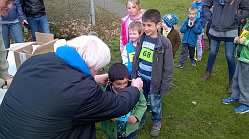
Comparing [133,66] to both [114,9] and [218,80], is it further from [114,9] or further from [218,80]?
[114,9]

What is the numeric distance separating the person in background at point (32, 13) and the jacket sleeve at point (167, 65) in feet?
11.6

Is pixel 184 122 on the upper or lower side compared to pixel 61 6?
lower

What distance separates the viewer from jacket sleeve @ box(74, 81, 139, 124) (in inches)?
90.8

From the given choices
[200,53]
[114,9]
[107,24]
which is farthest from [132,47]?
[114,9]

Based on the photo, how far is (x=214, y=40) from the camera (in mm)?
5938

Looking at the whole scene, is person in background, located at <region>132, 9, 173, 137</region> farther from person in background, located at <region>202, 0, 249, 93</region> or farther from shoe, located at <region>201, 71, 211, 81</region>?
shoe, located at <region>201, 71, 211, 81</region>

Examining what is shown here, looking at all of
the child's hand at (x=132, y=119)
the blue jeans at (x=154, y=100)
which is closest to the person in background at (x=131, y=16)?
the blue jeans at (x=154, y=100)

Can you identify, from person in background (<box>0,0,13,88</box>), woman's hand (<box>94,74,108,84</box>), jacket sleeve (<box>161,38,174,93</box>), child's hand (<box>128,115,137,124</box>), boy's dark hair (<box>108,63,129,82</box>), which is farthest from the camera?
jacket sleeve (<box>161,38,174,93</box>)

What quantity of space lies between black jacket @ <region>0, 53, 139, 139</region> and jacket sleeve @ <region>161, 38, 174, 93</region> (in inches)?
78.9

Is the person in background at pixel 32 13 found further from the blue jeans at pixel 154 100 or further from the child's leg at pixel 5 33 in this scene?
the blue jeans at pixel 154 100

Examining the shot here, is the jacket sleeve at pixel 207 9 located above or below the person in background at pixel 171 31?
above

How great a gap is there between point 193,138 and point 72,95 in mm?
2921

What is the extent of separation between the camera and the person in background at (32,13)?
23.2 ft

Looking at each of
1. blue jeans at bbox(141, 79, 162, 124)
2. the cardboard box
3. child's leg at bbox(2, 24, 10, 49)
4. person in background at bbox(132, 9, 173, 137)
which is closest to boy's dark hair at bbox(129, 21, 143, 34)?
person in background at bbox(132, 9, 173, 137)
